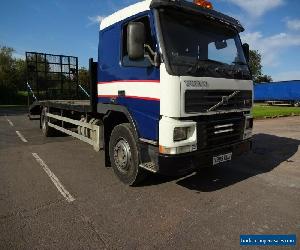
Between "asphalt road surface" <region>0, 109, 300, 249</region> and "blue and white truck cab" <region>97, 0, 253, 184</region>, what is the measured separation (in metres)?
0.56

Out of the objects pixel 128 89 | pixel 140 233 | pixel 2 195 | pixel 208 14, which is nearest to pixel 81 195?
pixel 2 195

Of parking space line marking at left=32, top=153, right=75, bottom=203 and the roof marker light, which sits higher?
the roof marker light

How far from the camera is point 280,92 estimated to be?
3647cm

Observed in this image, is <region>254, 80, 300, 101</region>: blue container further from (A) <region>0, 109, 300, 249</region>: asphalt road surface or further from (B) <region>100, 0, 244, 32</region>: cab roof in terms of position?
(B) <region>100, 0, 244, 32</region>: cab roof

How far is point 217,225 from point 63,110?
6.07 metres

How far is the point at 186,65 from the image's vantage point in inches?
168

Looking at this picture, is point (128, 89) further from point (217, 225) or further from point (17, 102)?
point (17, 102)

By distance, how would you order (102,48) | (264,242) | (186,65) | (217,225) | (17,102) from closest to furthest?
(264,242) < (217,225) < (186,65) < (102,48) < (17,102)

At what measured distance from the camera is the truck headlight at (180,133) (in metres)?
4.18

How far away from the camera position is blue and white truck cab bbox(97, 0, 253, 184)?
4.17 meters

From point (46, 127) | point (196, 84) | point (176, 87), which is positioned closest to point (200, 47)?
point (196, 84)

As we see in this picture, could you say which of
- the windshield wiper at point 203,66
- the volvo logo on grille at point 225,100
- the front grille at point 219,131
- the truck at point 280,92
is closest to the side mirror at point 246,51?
the windshield wiper at point 203,66

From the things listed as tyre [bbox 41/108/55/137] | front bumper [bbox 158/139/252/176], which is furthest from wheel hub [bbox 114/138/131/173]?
tyre [bbox 41/108/55/137]

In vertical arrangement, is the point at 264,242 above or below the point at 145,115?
below
